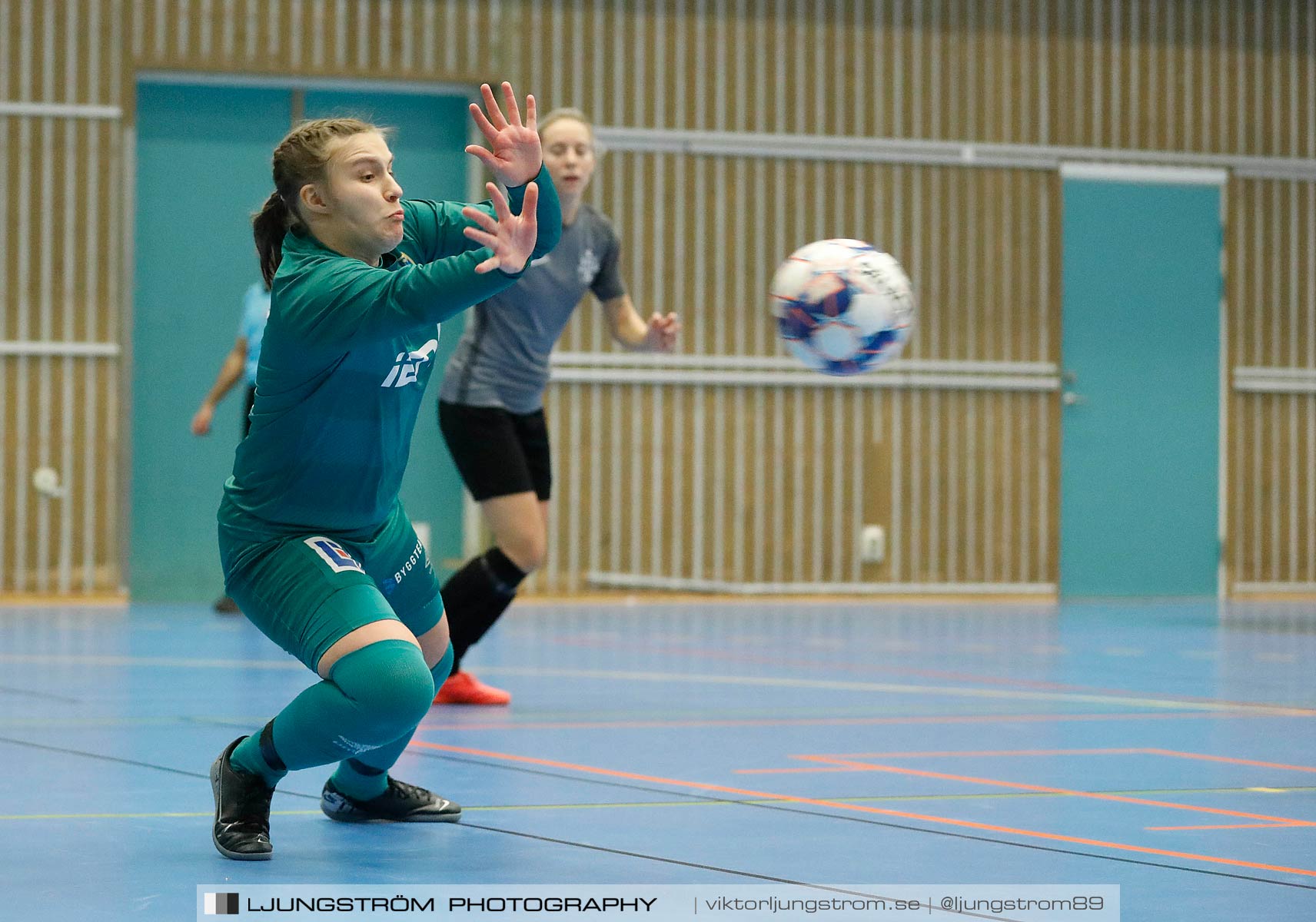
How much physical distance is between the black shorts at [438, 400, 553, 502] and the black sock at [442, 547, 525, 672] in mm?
217

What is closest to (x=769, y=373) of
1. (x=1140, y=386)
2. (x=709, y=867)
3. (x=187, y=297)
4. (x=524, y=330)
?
(x=1140, y=386)

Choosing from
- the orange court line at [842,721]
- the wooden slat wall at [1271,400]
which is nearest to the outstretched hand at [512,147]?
the orange court line at [842,721]

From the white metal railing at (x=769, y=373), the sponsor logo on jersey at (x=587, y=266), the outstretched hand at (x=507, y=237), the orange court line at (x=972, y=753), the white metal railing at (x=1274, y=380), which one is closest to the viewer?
the outstretched hand at (x=507, y=237)

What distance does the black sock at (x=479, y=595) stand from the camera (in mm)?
6059

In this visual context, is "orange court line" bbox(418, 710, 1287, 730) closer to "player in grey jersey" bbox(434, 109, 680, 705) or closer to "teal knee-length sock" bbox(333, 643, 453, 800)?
"player in grey jersey" bbox(434, 109, 680, 705)

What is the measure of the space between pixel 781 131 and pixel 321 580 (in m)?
11.1

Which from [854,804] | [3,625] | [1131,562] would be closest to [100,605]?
[3,625]

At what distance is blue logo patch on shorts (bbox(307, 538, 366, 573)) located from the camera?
3.34 m

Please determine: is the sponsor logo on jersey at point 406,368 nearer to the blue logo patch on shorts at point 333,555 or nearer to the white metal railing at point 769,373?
the blue logo patch on shorts at point 333,555

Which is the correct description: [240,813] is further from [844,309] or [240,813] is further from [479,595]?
[479,595]

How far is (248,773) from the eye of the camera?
3383mm

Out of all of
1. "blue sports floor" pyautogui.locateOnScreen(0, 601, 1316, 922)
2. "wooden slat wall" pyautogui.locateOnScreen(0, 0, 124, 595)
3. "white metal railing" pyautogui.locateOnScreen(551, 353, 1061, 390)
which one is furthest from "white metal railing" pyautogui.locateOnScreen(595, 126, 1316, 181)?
"blue sports floor" pyautogui.locateOnScreen(0, 601, 1316, 922)

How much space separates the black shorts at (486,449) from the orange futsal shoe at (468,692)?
59 centimetres

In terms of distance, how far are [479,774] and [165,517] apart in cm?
909
